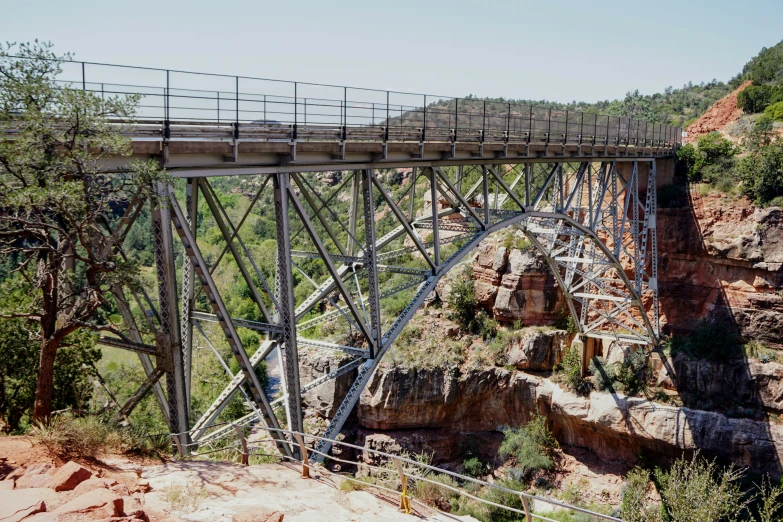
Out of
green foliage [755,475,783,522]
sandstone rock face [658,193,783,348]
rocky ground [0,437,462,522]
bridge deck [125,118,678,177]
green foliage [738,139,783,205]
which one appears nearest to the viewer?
rocky ground [0,437,462,522]

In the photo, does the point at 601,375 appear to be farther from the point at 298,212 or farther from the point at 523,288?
the point at 298,212

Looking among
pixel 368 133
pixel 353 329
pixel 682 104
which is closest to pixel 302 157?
pixel 368 133

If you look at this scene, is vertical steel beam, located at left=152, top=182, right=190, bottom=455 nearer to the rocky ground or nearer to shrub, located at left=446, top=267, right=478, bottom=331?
the rocky ground

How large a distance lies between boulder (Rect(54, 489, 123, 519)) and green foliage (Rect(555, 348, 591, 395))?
74.4ft

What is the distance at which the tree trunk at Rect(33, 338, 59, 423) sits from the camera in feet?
26.1

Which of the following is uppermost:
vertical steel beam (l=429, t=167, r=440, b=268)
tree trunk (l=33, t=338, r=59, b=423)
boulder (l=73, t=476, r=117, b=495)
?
vertical steel beam (l=429, t=167, r=440, b=268)

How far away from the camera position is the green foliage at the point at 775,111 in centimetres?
3039

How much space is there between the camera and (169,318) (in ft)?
27.6

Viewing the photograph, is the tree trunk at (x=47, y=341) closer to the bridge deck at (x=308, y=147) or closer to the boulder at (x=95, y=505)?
the bridge deck at (x=308, y=147)

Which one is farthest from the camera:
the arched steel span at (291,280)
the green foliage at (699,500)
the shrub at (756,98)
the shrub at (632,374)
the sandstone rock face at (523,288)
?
the shrub at (756,98)

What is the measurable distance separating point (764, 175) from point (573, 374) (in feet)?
36.3

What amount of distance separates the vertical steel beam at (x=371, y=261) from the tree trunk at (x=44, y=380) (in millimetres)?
5483

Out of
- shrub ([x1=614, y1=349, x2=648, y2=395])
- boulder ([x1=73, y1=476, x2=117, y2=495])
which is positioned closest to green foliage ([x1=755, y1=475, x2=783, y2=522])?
shrub ([x1=614, y1=349, x2=648, y2=395])

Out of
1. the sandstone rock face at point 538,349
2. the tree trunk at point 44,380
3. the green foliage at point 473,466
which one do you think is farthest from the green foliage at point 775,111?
the tree trunk at point 44,380
